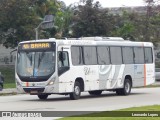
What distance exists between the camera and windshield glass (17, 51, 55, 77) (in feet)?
90.4

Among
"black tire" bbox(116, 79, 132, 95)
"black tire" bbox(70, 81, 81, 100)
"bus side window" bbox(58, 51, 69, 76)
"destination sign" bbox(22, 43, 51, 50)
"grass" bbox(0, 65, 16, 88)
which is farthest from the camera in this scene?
"grass" bbox(0, 65, 16, 88)

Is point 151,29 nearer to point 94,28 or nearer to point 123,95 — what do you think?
point 94,28

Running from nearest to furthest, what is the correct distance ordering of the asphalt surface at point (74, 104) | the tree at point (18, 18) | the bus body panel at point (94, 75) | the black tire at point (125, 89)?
the asphalt surface at point (74, 104) < the bus body panel at point (94, 75) < the black tire at point (125, 89) < the tree at point (18, 18)

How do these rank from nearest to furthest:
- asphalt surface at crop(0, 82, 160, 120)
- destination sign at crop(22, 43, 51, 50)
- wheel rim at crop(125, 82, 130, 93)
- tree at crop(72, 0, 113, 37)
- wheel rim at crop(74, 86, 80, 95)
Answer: asphalt surface at crop(0, 82, 160, 120)
destination sign at crop(22, 43, 51, 50)
wheel rim at crop(74, 86, 80, 95)
wheel rim at crop(125, 82, 130, 93)
tree at crop(72, 0, 113, 37)

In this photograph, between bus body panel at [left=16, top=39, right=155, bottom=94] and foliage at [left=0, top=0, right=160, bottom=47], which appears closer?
bus body panel at [left=16, top=39, right=155, bottom=94]

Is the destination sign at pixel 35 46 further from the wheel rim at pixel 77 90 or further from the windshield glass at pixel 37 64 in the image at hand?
the wheel rim at pixel 77 90

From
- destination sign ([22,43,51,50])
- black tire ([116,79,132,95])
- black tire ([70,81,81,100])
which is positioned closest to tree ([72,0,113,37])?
black tire ([116,79,132,95])

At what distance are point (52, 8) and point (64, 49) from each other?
33460 mm

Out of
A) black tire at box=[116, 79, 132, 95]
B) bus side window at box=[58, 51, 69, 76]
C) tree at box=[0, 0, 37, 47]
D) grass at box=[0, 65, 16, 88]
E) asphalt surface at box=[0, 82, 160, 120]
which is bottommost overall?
asphalt surface at box=[0, 82, 160, 120]

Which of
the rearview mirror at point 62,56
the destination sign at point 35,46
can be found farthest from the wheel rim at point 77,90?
the destination sign at point 35,46

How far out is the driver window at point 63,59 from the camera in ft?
91.0

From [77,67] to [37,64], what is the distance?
7.35 feet

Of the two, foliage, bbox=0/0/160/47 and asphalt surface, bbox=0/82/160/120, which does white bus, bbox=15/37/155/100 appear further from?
foliage, bbox=0/0/160/47

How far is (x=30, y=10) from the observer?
5541cm
